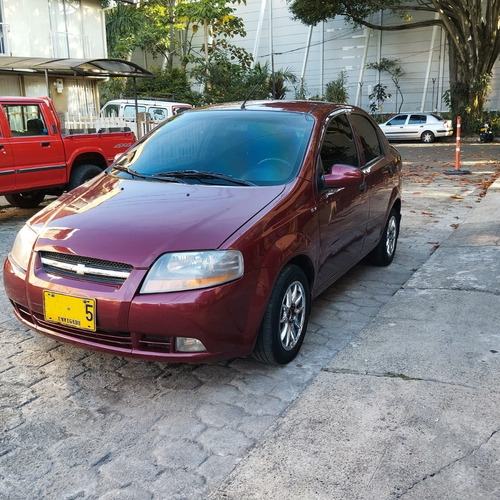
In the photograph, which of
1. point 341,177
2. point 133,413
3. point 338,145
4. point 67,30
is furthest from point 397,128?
point 133,413

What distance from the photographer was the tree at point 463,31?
76.5 ft

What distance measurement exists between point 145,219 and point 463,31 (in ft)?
80.4

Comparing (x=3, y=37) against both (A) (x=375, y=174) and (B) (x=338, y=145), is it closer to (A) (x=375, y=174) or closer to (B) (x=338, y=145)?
(A) (x=375, y=174)

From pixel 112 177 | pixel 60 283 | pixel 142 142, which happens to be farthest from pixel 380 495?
pixel 142 142

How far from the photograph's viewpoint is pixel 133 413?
3.05m

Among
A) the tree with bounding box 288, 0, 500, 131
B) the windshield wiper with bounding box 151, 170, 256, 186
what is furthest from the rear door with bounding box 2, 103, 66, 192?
the tree with bounding box 288, 0, 500, 131

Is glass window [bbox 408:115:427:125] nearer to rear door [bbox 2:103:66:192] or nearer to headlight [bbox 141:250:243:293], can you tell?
rear door [bbox 2:103:66:192]

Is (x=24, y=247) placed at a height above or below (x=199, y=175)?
below

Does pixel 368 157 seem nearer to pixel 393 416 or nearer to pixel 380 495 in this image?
pixel 393 416

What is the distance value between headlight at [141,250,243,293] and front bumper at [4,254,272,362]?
38 mm

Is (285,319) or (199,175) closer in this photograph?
(285,319)

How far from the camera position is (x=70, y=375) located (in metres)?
3.46

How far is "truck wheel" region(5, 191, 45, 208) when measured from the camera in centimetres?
923

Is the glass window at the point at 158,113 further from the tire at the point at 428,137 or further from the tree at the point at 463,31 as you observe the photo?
the tire at the point at 428,137
